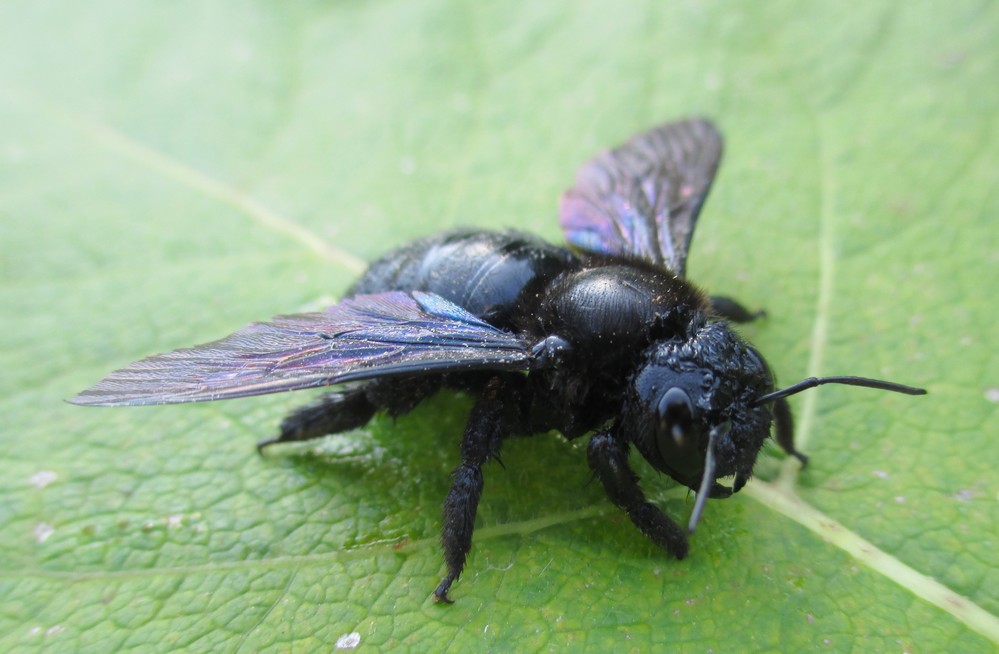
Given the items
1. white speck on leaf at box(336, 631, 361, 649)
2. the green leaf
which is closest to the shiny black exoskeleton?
the green leaf

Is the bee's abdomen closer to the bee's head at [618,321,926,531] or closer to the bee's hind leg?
the bee's hind leg

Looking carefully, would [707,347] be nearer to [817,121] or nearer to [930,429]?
[930,429]

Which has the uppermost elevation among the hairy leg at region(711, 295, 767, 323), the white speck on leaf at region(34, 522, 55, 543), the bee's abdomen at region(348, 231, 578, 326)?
the bee's abdomen at region(348, 231, 578, 326)

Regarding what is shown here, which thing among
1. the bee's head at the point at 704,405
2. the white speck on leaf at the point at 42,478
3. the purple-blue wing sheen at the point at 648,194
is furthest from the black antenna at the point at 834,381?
the white speck on leaf at the point at 42,478

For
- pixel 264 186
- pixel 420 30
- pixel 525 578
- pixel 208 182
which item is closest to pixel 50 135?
pixel 208 182

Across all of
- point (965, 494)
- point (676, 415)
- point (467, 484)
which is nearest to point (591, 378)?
point (676, 415)

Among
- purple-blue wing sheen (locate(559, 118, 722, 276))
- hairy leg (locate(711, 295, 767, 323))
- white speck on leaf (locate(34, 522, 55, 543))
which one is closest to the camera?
white speck on leaf (locate(34, 522, 55, 543))
